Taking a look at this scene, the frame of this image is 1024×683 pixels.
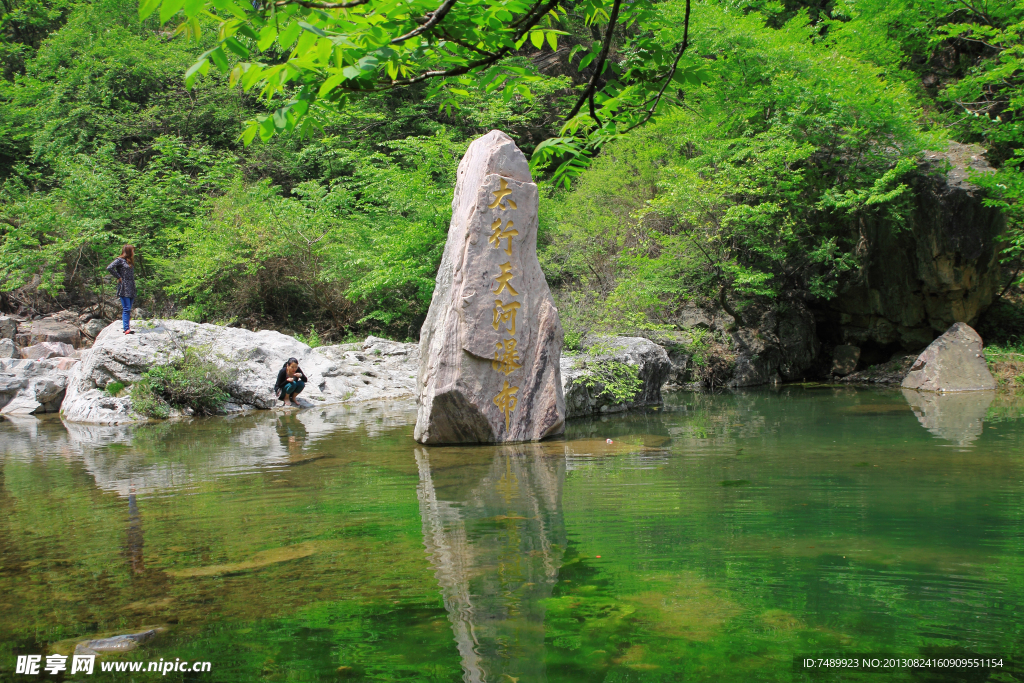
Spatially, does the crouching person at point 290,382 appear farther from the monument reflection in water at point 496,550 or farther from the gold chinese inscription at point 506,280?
the monument reflection in water at point 496,550

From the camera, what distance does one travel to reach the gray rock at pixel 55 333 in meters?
15.5

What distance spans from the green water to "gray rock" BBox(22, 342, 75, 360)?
30.7ft

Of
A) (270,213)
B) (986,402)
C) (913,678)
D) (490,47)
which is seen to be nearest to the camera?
(913,678)

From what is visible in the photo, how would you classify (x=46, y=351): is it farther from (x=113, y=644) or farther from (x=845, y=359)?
(x=845, y=359)

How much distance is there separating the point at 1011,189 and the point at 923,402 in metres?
5.46

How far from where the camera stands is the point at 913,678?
208cm

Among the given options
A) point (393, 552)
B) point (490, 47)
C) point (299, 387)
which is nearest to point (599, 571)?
point (393, 552)

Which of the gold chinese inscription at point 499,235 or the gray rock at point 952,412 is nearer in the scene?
the gray rock at point 952,412

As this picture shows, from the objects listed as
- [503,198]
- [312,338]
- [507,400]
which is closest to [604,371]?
[507,400]

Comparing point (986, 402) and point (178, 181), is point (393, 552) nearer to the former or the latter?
point (986, 402)

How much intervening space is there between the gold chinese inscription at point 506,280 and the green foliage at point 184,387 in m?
6.36

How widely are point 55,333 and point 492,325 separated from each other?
548 inches

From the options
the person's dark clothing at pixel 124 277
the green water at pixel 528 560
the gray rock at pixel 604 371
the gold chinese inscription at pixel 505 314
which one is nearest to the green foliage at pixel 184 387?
the person's dark clothing at pixel 124 277

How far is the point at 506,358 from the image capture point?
23.6 feet
